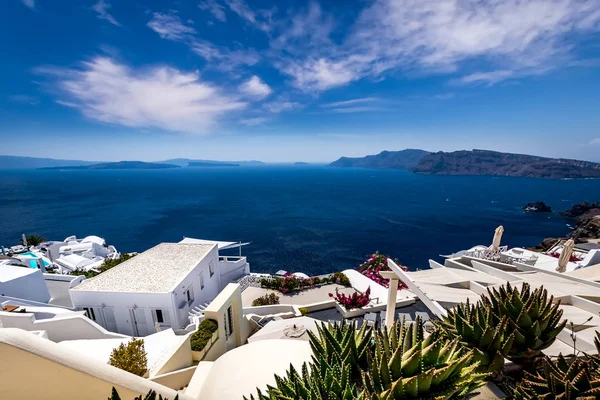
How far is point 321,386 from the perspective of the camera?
13.6 feet

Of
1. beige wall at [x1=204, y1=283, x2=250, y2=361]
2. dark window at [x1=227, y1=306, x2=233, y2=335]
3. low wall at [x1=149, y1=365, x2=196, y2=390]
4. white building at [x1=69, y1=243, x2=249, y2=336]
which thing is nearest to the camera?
low wall at [x1=149, y1=365, x2=196, y2=390]

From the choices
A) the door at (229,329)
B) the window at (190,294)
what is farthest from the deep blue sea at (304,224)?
the door at (229,329)

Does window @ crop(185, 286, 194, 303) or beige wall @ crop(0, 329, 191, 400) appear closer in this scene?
beige wall @ crop(0, 329, 191, 400)

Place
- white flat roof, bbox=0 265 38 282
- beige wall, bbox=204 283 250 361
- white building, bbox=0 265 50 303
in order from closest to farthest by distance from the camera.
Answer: beige wall, bbox=204 283 250 361
white building, bbox=0 265 50 303
white flat roof, bbox=0 265 38 282

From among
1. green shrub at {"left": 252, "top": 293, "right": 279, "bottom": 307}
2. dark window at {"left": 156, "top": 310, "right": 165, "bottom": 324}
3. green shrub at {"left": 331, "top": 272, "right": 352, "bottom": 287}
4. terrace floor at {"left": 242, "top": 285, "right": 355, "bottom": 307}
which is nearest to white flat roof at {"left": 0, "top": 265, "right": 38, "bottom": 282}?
dark window at {"left": 156, "top": 310, "right": 165, "bottom": 324}

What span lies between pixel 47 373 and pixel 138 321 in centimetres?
1217

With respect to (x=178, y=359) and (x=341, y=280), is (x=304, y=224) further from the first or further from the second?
(x=178, y=359)

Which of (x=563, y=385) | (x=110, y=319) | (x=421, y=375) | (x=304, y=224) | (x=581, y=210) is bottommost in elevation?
(x=304, y=224)

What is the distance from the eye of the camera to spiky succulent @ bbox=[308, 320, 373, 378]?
4.80 metres

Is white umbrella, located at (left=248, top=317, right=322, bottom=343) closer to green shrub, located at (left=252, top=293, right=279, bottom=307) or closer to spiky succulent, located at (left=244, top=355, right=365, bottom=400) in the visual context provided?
green shrub, located at (left=252, top=293, right=279, bottom=307)

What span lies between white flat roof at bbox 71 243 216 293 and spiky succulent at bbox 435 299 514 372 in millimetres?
13980

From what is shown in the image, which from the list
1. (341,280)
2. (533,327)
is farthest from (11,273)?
(533,327)

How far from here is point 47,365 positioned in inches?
179

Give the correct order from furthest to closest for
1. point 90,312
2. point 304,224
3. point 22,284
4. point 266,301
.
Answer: point 304,224
point 266,301
point 22,284
point 90,312
